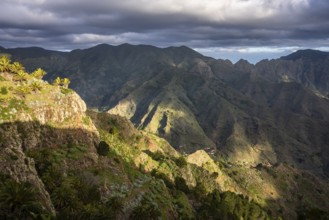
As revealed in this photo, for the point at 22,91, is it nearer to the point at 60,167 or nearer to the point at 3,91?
the point at 3,91

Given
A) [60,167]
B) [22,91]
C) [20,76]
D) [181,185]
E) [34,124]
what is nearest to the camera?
[60,167]

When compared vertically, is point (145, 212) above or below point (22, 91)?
below

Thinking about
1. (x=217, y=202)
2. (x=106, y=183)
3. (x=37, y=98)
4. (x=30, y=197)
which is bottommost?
(x=217, y=202)

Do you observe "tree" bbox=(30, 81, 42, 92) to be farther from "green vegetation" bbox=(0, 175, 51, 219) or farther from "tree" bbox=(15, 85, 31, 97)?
"green vegetation" bbox=(0, 175, 51, 219)

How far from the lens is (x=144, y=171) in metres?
132

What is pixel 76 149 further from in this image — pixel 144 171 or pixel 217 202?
pixel 217 202

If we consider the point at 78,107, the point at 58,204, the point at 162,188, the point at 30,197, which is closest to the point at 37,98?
the point at 78,107

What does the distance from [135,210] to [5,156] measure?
33.7 metres

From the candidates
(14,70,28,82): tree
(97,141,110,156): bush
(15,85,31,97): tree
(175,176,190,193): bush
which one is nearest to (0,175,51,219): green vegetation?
(15,85,31,97): tree

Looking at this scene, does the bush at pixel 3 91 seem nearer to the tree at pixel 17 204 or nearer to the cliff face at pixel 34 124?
the cliff face at pixel 34 124

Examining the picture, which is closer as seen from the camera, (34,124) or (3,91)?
(3,91)

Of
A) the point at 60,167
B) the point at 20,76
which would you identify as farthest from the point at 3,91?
the point at 60,167

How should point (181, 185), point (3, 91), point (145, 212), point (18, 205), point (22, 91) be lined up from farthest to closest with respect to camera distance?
point (181, 185), point (145, 212), point (22, 91), point (3, 91), point (18, 205)

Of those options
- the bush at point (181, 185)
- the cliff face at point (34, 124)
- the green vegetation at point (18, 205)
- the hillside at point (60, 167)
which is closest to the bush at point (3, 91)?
the cliff face at point (34, 124)
